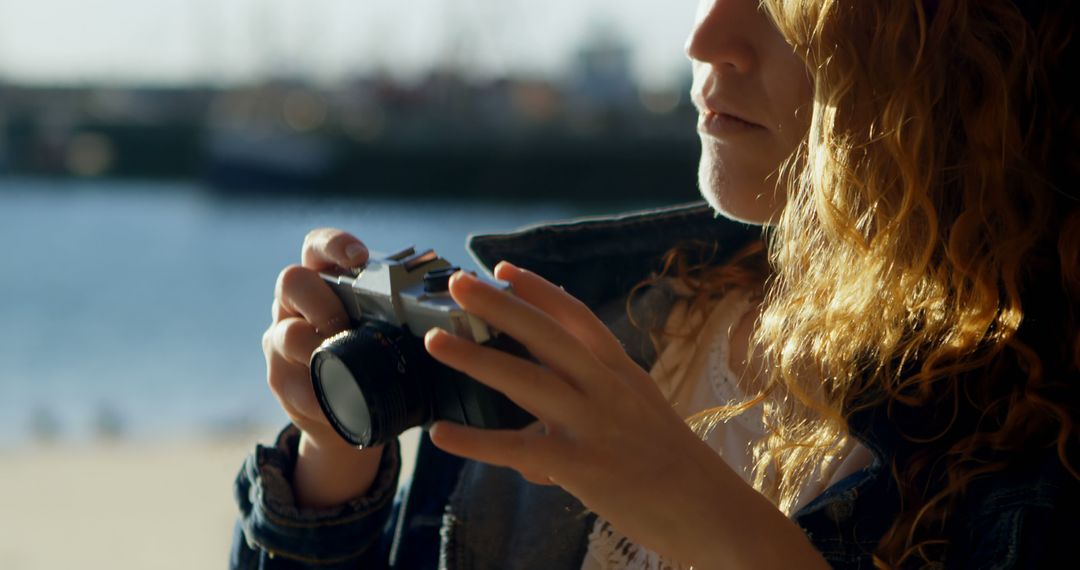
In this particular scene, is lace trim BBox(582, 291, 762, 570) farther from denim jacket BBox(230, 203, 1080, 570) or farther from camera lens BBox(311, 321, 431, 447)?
camera lens BBox(311, 321, 431, 447)

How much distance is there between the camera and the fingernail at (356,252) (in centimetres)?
100

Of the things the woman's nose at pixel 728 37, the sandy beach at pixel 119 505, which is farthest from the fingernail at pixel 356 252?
the sandy beach at pixel 119 505

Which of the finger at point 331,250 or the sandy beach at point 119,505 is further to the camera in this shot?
the sandy beach at point 119,505

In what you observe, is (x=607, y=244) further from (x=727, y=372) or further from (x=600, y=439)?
(x=600, y=439)

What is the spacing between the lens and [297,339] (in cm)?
99

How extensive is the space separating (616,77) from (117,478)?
2475 centimetres

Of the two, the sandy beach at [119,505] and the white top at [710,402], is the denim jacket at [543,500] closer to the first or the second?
the white top at [710,402]

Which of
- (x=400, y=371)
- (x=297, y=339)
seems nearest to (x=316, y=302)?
(x=297, y=339)

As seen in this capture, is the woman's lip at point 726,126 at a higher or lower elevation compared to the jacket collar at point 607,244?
higher

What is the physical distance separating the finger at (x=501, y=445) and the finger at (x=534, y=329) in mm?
46

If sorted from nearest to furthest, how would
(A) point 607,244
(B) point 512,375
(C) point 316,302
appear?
(B) point 512,375 < (C) point 316,302 < (A) point 607,244

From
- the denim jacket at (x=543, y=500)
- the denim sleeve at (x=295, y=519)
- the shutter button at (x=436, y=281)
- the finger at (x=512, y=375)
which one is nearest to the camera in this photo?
the finger at (x=512, y=375)

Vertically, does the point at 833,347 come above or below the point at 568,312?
below

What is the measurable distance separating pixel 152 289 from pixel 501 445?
43.7ft
